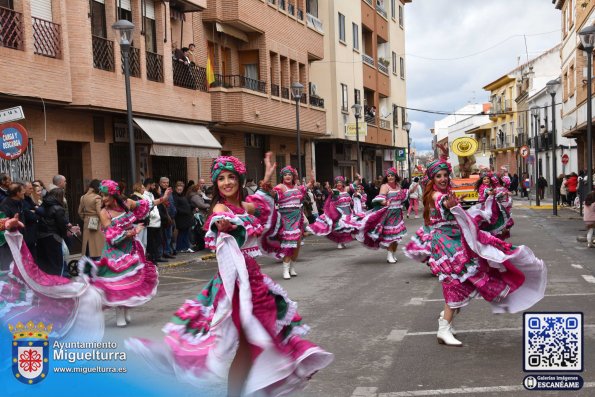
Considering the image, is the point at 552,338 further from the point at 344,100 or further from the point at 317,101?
→ the point at 344,100

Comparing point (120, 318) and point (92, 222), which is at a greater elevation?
point (92, 222)

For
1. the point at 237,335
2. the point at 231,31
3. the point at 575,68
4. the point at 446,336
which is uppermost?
the point at 231,31

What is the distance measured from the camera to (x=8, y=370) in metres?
6.04

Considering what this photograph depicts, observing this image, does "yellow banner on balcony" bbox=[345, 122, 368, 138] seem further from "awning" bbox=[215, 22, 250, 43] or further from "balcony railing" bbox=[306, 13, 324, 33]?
"awning" bbox=[215, 22, 250, 43]

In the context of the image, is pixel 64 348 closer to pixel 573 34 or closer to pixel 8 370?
pixel 8 370

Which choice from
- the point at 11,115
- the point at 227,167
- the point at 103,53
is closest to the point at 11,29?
the point at 103,53

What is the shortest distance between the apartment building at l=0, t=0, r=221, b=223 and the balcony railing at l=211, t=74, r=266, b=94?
3.57 feet

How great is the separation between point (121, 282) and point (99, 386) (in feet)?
10.9

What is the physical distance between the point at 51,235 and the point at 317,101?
22.4 m

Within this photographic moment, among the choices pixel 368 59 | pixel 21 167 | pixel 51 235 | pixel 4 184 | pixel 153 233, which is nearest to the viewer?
pixel 4 184

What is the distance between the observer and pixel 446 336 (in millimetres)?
7055

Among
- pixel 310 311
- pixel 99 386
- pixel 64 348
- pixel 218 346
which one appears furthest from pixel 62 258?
pixel 218 346

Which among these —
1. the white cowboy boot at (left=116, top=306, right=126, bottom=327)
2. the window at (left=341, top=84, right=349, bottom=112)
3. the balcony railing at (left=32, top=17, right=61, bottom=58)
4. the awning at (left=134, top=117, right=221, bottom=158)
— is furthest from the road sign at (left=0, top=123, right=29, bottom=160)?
the window at (left=341, top=84, right=349, bottom=112)

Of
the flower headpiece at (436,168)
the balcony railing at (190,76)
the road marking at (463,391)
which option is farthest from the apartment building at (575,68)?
the road marking at (463,391)
